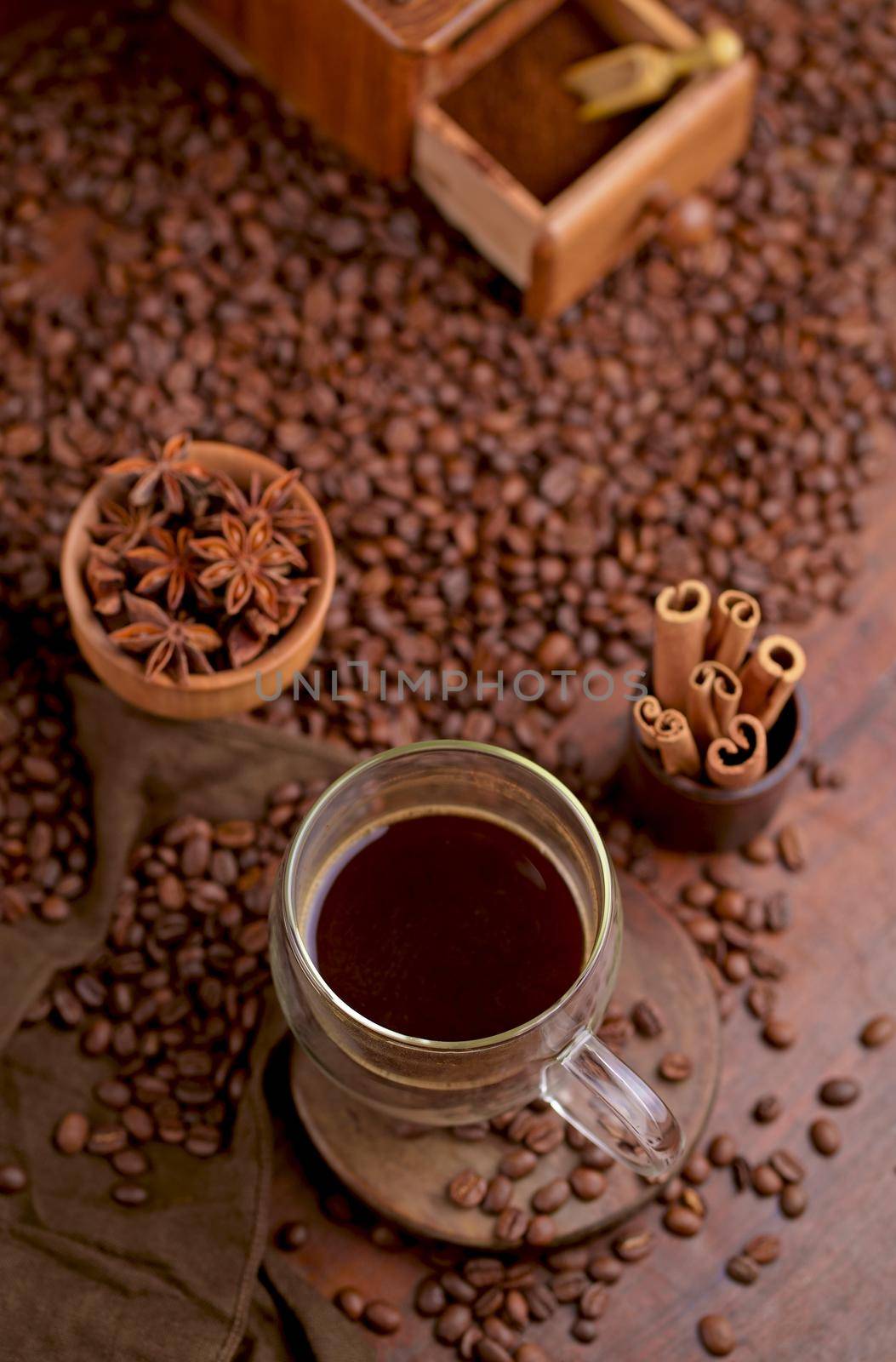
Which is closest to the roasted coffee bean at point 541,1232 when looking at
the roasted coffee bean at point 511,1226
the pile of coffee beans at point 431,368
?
the roasted coffee bean at point 511,1226

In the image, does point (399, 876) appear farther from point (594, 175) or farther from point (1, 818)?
point (594, 175)

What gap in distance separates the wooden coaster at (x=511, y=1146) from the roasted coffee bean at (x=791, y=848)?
0.66 feet

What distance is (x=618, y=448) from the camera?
6.45 ft

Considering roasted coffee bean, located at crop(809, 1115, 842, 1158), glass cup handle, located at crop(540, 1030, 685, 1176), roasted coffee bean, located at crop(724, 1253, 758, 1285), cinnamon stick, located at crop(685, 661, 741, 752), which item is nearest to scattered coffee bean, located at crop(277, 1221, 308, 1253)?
glass cup handle, located at crop(540, 1030, 685, 1176)

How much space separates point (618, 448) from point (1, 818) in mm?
866

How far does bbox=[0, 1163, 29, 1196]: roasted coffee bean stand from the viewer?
1592mm

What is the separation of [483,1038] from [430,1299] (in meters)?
0.36

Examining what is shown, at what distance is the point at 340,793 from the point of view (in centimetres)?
147

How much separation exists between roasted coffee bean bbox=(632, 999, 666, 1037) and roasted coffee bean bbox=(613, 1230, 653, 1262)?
0.21 m

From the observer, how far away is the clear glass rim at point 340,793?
1.34m

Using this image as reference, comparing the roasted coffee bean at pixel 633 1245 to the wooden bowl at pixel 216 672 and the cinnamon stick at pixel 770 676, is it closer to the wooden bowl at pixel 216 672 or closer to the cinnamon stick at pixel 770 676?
the cinnamon stick at pixel 770 676

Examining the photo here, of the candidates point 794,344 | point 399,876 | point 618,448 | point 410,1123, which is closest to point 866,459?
point 794,344

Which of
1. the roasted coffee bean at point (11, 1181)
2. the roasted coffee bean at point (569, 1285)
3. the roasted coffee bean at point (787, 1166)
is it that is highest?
the roasted coffee bean at point (787, 1166)

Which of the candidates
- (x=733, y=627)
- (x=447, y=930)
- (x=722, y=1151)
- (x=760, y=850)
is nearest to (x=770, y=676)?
(x=733, y=627)
